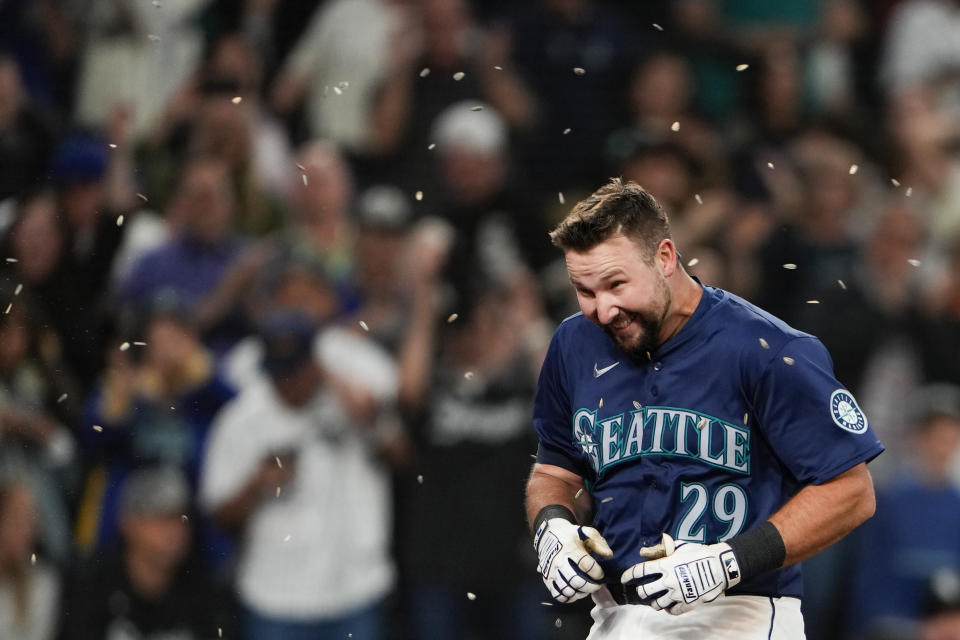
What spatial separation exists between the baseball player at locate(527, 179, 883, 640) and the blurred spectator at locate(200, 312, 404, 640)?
3000mm

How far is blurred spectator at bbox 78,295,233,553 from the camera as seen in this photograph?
6359 mm

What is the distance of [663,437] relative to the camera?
3.37 m

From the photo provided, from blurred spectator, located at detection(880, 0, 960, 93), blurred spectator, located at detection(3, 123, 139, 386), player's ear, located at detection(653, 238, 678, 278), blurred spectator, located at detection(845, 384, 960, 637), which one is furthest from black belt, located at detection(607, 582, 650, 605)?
blurred spectator, located at detection(880, 0, 960, 93)

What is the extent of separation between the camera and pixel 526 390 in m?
6.78

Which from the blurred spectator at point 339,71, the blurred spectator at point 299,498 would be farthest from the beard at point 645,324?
the blurred spectator at point 339,71

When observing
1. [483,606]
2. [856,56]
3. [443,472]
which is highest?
[856,56]

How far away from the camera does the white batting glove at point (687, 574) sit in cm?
308

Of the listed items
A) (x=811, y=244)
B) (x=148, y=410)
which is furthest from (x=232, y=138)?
(x=811, y=244)

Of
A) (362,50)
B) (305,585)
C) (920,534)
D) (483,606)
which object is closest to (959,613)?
(920,534)

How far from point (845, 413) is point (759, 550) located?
0.41 metres

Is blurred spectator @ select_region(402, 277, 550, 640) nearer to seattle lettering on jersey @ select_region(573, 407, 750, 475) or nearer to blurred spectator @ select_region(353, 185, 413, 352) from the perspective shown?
blurred spectator @ select_region(353, 185, 413, 352)

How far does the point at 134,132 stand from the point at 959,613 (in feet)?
16.6

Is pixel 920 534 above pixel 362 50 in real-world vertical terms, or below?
below

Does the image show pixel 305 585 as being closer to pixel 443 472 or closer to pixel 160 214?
pixel 443 472
